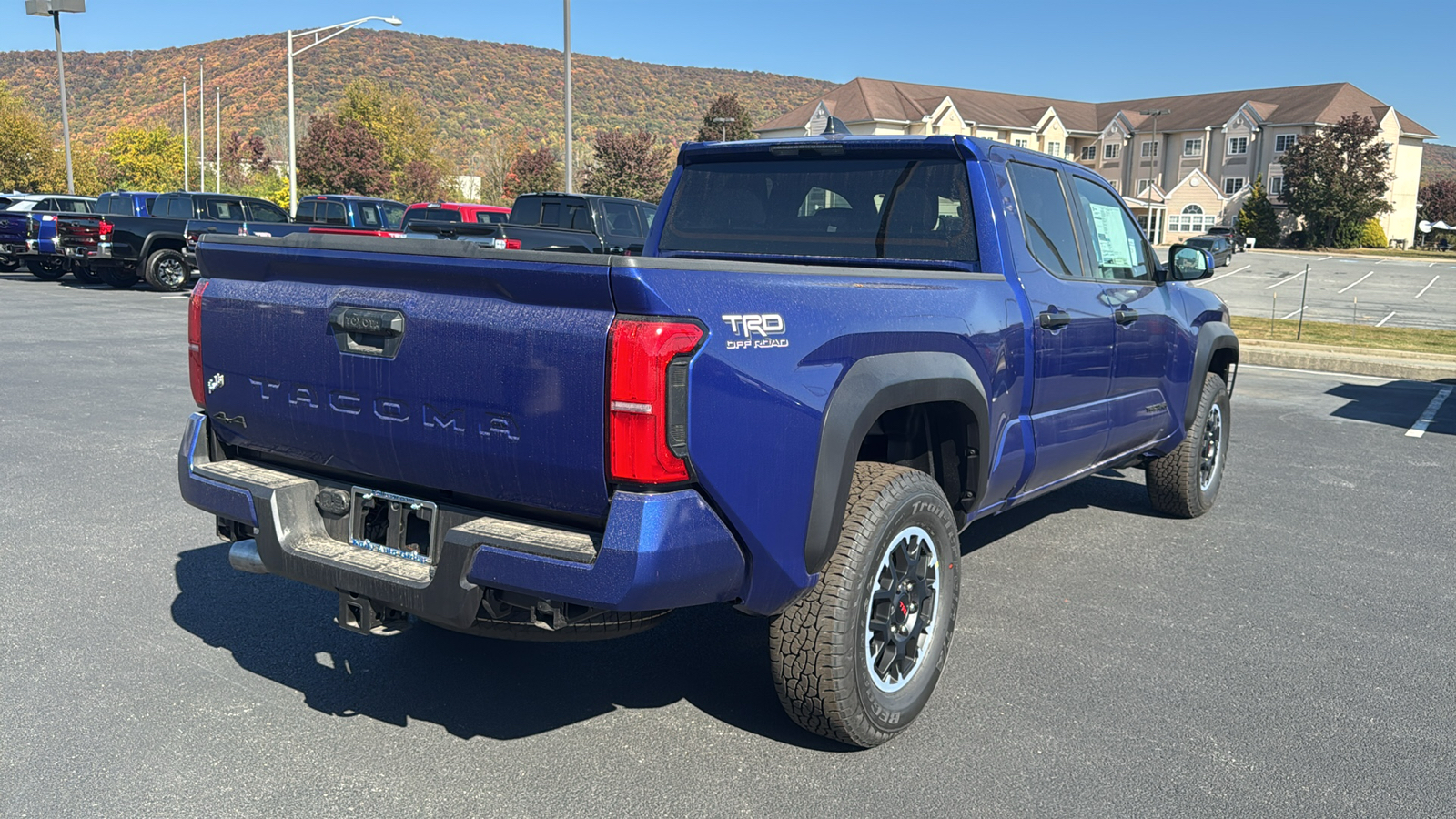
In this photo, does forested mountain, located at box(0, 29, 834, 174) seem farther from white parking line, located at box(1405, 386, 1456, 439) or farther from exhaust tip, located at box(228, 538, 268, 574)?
exhaust tip, located at box(228, 538, 268, 574)

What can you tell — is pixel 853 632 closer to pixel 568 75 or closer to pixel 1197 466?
pixel 1197 466

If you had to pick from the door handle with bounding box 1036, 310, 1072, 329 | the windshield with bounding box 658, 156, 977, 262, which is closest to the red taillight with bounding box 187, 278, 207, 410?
the windshield with bounding box 658, 156, 977, 262

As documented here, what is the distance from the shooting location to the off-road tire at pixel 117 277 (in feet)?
72.1

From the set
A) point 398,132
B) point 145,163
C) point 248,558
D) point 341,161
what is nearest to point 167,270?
point 248,558

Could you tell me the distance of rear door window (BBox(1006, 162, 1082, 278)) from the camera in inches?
193

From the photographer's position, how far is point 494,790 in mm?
3375

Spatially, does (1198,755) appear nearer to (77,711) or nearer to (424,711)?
(424,711)

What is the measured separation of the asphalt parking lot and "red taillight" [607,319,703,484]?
1055 mm

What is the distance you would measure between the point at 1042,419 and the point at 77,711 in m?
3.66

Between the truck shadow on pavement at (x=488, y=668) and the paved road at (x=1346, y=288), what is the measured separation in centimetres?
1937

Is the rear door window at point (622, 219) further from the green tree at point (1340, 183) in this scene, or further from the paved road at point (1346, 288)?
the green tree at point (1340, 183)

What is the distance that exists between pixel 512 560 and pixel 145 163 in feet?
220

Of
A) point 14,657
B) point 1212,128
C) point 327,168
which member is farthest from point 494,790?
point 1212,128

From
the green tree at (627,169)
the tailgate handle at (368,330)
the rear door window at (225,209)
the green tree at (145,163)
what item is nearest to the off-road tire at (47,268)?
the rear door window at (225,209)
